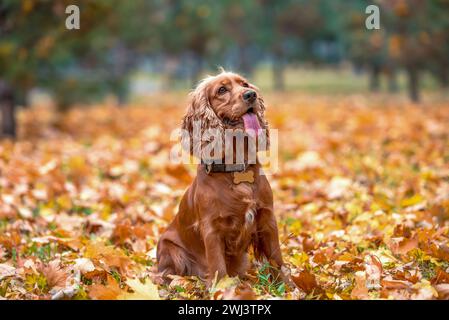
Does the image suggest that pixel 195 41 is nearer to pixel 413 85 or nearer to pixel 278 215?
pixel 413 85

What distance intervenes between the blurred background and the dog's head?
33.8 inches

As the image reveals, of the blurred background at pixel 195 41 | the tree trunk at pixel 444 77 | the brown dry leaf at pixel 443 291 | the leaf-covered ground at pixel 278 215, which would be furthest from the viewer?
the tree trunk at pixel 444 77

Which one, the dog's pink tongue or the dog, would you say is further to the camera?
the dog's pink tongue

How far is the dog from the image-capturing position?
3.55 meters

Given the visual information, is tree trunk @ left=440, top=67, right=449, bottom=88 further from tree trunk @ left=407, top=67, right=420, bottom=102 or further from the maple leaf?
the maple leaf

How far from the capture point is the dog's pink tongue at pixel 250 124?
3.66 metres

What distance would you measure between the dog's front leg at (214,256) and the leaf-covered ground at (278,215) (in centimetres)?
13

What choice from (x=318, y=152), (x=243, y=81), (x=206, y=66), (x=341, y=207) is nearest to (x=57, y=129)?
(x=318, y=152)

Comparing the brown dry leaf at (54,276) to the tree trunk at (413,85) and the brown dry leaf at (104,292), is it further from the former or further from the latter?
the tree trunk at (413,85)

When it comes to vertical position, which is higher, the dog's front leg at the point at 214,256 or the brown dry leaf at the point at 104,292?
the dog's front leg at the point at 214,256

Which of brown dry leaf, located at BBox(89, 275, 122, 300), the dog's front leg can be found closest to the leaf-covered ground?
brown dry leaf, located at BBox(89, 275, 122, 300)

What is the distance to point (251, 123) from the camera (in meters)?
3.67

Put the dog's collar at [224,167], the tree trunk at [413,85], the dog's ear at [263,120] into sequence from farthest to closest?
1. the tree trunk at [413,85]
2. the dog's ear at [263,120]
3. the dog's collar at [224,167]

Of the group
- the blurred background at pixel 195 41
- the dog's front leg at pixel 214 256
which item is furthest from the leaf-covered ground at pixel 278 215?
the blurred background at pixel 195 41
